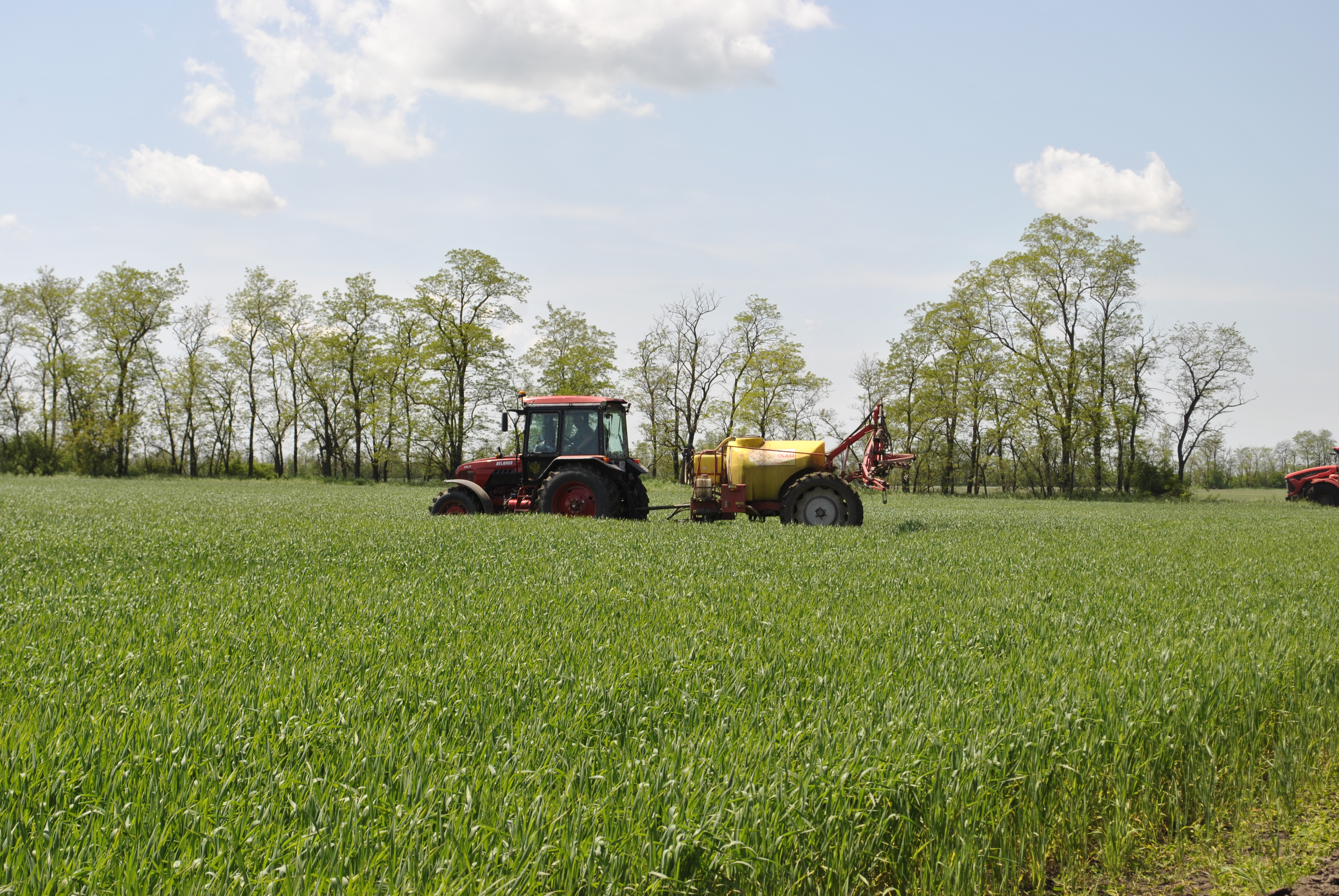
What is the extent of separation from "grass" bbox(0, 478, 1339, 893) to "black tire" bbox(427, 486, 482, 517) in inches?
284

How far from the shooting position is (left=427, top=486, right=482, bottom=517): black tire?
15.3 m

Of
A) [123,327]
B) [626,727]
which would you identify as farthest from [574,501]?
[123,327]

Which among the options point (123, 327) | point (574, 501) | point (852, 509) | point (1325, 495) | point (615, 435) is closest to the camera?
point (852, 509)

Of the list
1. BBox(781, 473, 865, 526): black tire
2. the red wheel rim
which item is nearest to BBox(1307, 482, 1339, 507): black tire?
BBox(781, 473, 865, 526): black tire

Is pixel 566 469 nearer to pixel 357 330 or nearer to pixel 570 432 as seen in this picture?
pixel 570 432

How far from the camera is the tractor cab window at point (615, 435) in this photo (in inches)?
593

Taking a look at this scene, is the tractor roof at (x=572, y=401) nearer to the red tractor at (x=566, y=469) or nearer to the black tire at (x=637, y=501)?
the red tractor at (x=566, y=469)

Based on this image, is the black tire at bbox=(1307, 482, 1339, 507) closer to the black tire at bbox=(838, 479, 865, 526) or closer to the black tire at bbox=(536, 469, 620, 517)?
the black tire at bbox=(838, 479, 865, 526)

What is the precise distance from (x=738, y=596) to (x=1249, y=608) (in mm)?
4947

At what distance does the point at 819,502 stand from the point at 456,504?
24.4 ft

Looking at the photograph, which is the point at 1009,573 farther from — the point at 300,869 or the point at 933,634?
the point at 300,869

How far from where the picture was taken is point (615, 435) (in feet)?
50.2

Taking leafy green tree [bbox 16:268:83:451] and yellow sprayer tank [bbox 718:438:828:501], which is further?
leafy green tree [bbox 16:268:83:451]

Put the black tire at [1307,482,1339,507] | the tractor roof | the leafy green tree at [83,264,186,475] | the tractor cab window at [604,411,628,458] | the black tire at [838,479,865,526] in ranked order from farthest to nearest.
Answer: the leafy green tree at [83,264,186,475] < the black tire at [1307,482,1339,507] < the tractor cab window at [604,411,628,458] < the tractor roof < the black tire at [838,479,865,526]
